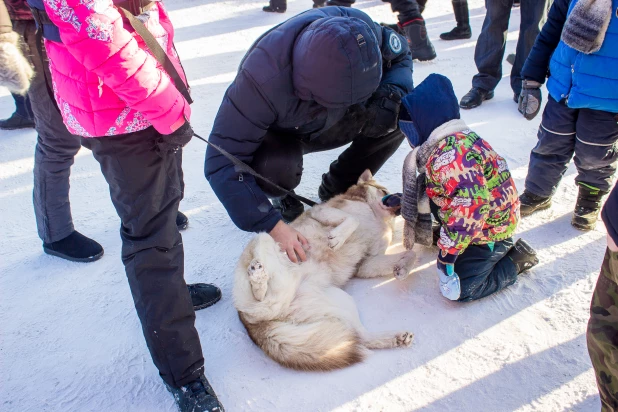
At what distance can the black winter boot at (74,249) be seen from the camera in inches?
102

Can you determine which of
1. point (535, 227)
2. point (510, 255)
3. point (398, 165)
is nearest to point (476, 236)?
point (510, 255)

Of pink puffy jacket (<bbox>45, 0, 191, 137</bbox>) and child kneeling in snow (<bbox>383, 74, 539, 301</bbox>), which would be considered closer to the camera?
pink puffy jacket (<bbox>45, 0, 191, 137</bbox>)

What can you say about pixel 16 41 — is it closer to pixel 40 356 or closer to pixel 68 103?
pixel 68 103

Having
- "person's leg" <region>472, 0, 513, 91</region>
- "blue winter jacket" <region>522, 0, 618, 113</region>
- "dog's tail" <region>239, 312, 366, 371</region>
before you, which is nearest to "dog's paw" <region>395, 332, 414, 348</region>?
"dog's tail" <region>239, 312, 366, 371</region>

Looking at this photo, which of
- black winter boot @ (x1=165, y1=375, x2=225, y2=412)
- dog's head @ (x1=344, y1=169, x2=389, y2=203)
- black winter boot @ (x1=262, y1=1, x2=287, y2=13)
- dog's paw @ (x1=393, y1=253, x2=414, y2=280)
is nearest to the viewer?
black winter boot @ (x1=165, y1=375, x2=225, y2=412)

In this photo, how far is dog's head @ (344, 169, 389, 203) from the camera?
280 cm

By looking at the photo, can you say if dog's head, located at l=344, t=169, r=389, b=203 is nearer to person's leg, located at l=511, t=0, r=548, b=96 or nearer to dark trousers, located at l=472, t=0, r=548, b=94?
dark trousers, located at l=472, t=0, r=548, b=94

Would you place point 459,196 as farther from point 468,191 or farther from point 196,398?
point 196,398

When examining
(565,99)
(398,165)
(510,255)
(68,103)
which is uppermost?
(68,103)

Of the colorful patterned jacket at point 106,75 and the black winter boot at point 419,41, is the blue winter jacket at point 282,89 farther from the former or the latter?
the black winter boot at point 419,41

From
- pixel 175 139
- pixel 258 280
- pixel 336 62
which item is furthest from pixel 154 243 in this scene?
pixel 336 62

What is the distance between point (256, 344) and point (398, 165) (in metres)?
1.82

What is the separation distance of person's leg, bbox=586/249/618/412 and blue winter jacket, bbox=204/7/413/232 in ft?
3.94

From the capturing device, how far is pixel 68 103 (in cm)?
159
